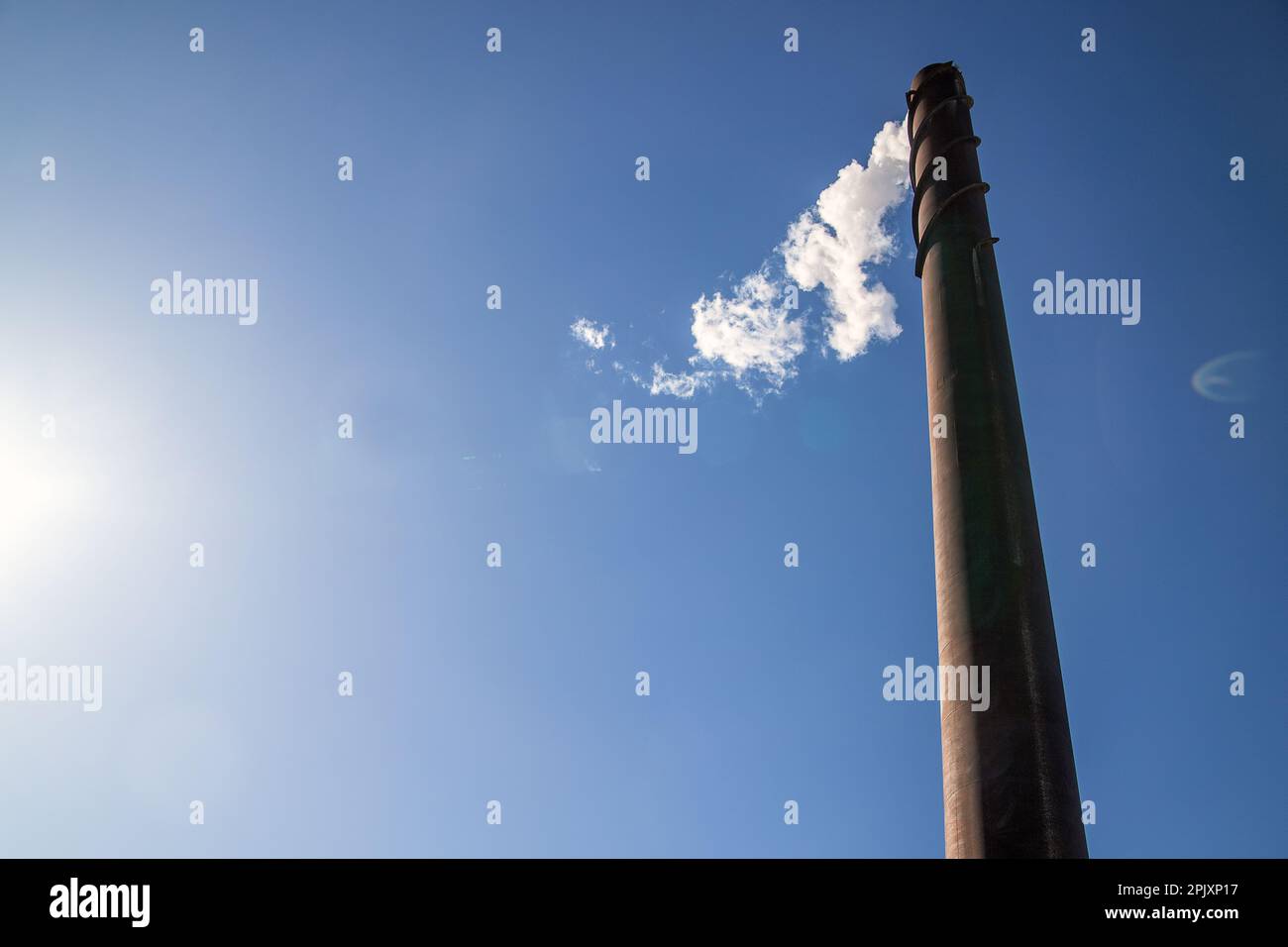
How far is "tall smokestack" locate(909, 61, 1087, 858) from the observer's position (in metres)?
9.16

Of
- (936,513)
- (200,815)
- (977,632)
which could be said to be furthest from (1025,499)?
(200,815)

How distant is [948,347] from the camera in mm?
12742

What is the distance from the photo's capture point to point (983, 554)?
1067 cm

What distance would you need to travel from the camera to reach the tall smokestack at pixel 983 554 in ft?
30.0
